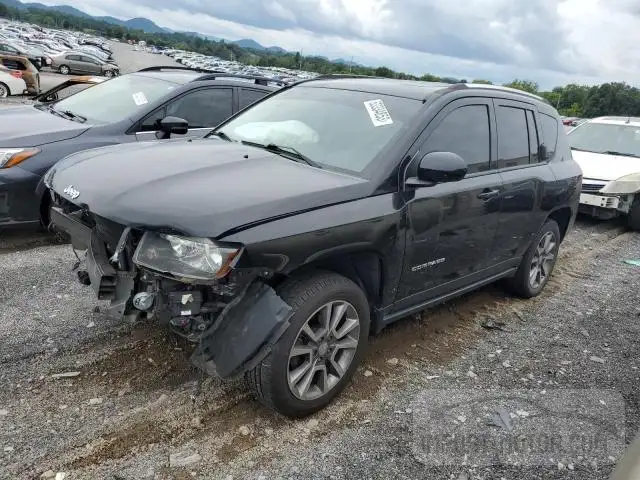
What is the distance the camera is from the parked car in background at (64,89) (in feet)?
25.6

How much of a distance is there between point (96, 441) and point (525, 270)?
3.79 m

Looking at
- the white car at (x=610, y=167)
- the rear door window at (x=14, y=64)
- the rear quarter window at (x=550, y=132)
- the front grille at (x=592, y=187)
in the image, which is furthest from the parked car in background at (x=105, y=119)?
the rear door window at (x=14, y=64)

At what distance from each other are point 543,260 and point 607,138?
5850 millimetres

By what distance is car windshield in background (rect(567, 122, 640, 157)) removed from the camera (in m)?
9.70

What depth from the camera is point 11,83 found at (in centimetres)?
1833

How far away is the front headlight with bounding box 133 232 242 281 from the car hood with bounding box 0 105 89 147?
3266mm

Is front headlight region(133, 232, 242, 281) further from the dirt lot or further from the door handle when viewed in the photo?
the door handle

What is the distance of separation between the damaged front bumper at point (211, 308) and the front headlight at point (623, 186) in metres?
7.45

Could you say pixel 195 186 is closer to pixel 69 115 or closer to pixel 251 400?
pixel 251 400

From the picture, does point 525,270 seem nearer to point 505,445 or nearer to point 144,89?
point 505,445

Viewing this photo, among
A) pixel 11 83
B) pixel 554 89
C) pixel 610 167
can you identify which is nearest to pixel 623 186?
pixel 610 167

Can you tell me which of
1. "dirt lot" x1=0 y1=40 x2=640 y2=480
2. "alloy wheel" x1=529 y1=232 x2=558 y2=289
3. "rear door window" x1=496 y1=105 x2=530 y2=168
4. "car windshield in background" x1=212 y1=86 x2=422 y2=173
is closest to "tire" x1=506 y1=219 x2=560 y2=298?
"alloy wheel" x1=529 y1=232 x2=558 y2=289

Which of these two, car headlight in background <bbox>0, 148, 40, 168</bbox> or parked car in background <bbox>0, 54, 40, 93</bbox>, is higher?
car headlight in background <bbox>0, 148, 40, 168</bbox>

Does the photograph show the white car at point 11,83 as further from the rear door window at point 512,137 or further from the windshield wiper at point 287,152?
the rear door window at point 512,137
